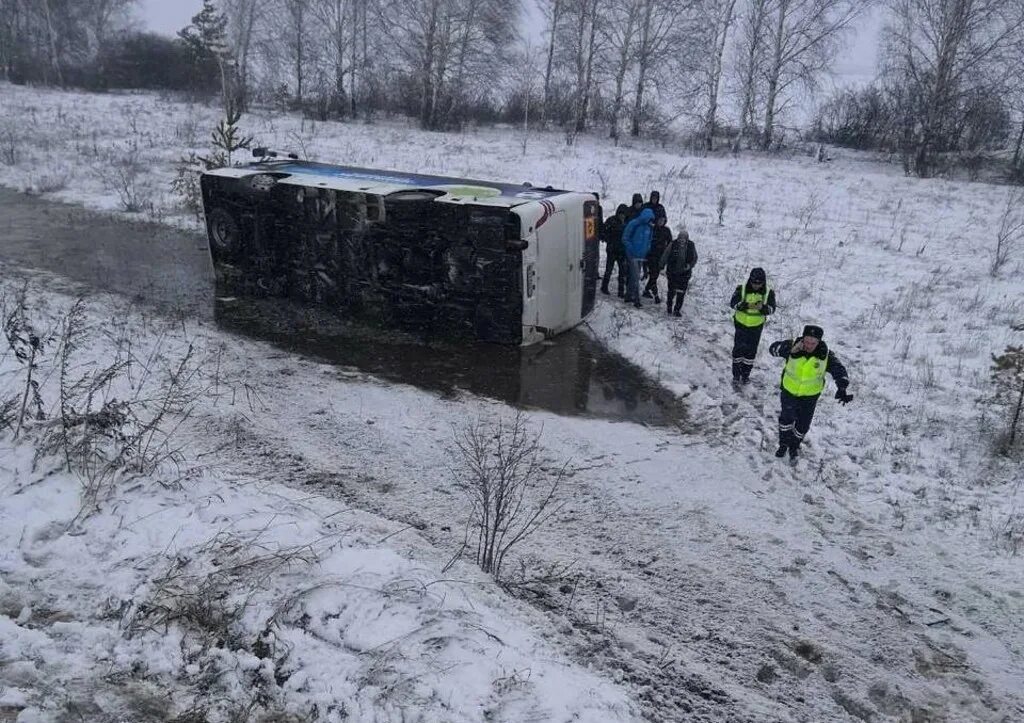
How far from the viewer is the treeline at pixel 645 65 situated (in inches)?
899

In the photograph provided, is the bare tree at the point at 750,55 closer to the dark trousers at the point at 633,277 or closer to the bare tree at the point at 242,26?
the dark trousers at the point at 633,277

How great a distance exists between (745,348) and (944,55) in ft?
67.2

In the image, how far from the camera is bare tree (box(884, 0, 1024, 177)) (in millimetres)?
21766

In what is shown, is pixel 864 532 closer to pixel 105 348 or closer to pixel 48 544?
pixel 48 544

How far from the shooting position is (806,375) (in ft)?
20.2

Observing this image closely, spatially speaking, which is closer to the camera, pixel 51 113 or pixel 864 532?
pixel 864 532

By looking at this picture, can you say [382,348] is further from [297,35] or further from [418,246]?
[297,35]

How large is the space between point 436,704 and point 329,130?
25.3 meters

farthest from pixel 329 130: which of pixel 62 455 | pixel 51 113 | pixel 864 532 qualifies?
pixel 864 532

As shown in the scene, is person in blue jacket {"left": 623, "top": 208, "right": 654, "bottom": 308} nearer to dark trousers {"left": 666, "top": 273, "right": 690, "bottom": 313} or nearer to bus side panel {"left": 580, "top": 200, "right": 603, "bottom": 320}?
dark trousers {"left": 666, "top": 273, "right": 690, "bottom": 313}

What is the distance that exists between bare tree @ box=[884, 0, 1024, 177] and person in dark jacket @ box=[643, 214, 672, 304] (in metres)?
16.1

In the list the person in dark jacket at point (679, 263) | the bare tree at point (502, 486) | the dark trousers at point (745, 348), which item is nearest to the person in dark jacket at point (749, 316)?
the dark trousers at point (745, 348)

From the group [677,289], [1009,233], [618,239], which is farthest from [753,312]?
[1009,233]

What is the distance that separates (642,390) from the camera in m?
7.64
